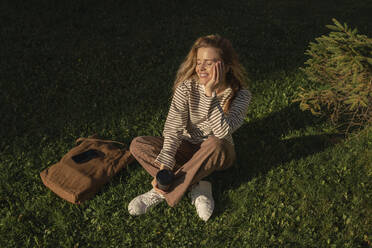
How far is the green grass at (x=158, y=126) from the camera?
3.97m

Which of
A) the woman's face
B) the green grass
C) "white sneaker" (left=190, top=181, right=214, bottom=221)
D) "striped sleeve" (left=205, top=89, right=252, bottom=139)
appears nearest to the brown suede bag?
the green grass

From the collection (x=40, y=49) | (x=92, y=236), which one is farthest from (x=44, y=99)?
(x=92, y=236)

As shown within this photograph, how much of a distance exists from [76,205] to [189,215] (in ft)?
4.61

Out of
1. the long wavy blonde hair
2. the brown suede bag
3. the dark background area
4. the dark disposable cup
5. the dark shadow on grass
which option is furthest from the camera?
the dark background area

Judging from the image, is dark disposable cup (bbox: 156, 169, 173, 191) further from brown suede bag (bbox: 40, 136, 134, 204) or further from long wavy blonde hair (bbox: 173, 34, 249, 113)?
long wavy blonde hair (bbox: 173, 34, 249, 113)

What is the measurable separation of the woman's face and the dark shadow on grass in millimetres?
1402

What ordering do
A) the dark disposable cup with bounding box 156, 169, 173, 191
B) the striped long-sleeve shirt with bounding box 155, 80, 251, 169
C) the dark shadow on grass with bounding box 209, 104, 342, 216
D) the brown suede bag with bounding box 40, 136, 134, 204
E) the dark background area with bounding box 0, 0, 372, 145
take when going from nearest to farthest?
the dark disposable cup with bounding box 156, 169, 173, 191 → the striped long-sleeve shirt with bounding box 155, 80, 251, 169 → the brown suede bag with bounding box 40, 136, 134, 204 → the dark shadow on grass with bounding box 209, 104, 342, 216 → the dark background area with bounding box 0, 0, 372, 145

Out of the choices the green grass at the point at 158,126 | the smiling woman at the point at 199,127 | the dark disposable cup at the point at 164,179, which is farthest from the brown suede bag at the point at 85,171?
the dark disposable cup at the point at 164,179

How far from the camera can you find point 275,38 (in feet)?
26.3

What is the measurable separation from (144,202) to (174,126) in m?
0.98

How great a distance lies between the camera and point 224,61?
4039mm

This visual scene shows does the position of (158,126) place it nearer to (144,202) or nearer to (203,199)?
(144,202)

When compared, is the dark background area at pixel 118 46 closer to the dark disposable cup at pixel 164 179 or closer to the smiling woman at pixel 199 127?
the smiling woman at pixel 199 127

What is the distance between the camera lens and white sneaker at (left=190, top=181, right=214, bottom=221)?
399 cm
